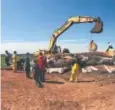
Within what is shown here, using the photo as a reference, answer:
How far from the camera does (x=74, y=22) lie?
27547mm

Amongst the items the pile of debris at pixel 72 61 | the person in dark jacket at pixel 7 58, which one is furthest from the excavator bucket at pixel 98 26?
the person in dark jacket at pixel 7 58

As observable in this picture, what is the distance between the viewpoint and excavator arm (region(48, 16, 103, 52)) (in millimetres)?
25828

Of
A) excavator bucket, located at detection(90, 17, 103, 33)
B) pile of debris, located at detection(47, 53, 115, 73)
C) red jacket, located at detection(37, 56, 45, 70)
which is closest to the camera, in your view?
red jacket, located at detection(37, 56, 45, 70)

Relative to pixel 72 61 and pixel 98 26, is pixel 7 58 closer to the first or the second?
pixel 72 61

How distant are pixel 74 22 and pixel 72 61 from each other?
496 cm

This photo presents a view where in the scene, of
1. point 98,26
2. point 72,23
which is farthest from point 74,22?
point 98,26

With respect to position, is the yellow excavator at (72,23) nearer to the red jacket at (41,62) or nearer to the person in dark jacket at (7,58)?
the person in dark jacket at (7,58)

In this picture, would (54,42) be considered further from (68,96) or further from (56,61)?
(68,96)

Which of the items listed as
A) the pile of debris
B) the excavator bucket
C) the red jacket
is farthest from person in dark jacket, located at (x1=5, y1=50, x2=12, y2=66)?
the red jacket

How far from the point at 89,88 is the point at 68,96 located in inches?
81.8

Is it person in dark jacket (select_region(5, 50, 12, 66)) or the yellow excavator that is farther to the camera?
person in dark jacket (select_region(5, 50, 12, 66))

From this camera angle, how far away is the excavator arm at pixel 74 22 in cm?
2583

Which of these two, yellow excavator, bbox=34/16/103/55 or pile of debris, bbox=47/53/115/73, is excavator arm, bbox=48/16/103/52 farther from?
pile of debris, bbox=47/53/115/73

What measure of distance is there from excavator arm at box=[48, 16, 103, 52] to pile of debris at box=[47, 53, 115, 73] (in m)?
2.33
